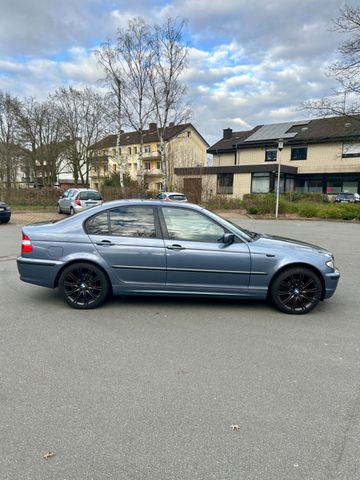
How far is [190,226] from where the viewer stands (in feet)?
15.3

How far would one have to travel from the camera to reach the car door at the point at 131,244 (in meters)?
4.53

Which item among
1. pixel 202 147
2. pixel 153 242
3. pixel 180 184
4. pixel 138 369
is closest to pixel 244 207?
pixel 180 184

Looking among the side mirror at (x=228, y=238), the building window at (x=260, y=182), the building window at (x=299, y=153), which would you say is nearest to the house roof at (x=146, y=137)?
the building window at (x=260, y=182)

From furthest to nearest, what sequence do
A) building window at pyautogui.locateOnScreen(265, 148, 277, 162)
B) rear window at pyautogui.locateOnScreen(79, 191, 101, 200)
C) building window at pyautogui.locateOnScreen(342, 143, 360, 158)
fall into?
building window at pyautogui.locateOnScreen(265, 148, 277, 162), building window at pyautogui.locateOnScreen(342, 143, 360, 158), rear window at pyautogui.locateOnScreen(79, 191, 101, 200)

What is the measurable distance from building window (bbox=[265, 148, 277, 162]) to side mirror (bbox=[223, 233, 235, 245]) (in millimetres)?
34294

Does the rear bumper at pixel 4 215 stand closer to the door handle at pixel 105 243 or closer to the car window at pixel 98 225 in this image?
the car window at pixel 98 225

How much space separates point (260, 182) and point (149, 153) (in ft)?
95.1

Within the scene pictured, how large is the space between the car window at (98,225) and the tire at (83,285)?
1.56ft

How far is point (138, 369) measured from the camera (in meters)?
3.15

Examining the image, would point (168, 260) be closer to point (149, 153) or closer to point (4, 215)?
point (4, 215)

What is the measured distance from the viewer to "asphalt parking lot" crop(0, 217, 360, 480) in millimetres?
2090

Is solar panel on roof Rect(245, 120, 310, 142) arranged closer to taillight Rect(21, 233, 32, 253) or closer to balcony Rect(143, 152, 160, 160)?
balcony Rect(143, 152, 160, 160)

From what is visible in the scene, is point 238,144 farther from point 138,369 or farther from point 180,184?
point 138,369

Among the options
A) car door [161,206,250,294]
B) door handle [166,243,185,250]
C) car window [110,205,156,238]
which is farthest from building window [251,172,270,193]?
door handle [166,243,185,250]
